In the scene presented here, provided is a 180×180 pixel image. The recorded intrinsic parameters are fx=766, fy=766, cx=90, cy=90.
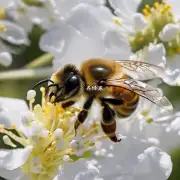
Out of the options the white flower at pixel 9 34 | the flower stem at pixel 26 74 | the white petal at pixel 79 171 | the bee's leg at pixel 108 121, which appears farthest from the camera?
the white flower at pixel 9 34

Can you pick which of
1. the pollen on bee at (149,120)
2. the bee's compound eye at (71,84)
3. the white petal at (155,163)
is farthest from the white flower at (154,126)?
the bee's compound eye at (71,84)

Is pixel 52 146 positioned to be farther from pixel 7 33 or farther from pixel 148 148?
pixel 7 33

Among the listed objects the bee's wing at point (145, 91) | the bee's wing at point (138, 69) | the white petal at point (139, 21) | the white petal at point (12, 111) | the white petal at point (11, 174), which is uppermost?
the bee's wing at point (145, 91)

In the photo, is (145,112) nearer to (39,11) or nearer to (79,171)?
(79,171)

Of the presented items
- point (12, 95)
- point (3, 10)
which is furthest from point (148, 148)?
point (3, 10)

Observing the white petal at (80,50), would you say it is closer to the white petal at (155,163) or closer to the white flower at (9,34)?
the white flower at (9,34)

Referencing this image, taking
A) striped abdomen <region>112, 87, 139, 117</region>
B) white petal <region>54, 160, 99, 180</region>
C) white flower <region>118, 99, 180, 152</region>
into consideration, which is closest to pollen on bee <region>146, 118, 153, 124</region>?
white flower <region>118, 99, 180, 152</region>
